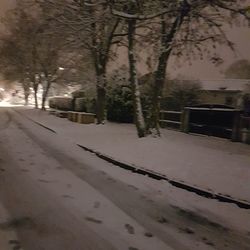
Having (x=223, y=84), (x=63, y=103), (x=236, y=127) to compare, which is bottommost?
(x=63, y=103)

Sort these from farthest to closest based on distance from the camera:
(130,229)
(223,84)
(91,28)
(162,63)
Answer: (223,84) < (91,28) < (162,63) < (130,229)

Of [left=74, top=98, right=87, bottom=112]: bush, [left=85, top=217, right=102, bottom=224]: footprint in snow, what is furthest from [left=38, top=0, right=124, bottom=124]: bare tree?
[left=74, top=98, right=87, bottom=112]: bush

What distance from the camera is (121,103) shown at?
22844 millimetres

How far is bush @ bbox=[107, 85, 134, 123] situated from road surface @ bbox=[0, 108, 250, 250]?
13.8 m

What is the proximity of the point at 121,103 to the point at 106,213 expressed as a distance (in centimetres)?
1737

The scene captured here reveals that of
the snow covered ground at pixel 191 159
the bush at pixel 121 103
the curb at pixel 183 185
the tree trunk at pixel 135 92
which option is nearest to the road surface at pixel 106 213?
the curb at pixel 183 185

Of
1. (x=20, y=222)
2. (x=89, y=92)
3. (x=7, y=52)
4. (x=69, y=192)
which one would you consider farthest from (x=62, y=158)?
(x=7, y=52)

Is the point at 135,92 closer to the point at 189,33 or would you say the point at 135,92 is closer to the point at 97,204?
the point at 189,33

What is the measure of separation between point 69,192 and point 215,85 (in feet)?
128

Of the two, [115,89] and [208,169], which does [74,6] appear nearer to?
[115,89]

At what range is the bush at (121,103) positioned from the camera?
22828 mm

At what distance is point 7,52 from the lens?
1475 inches

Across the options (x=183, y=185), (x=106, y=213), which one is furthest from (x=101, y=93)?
(x=106, y=213)

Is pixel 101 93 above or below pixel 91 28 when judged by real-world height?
below
